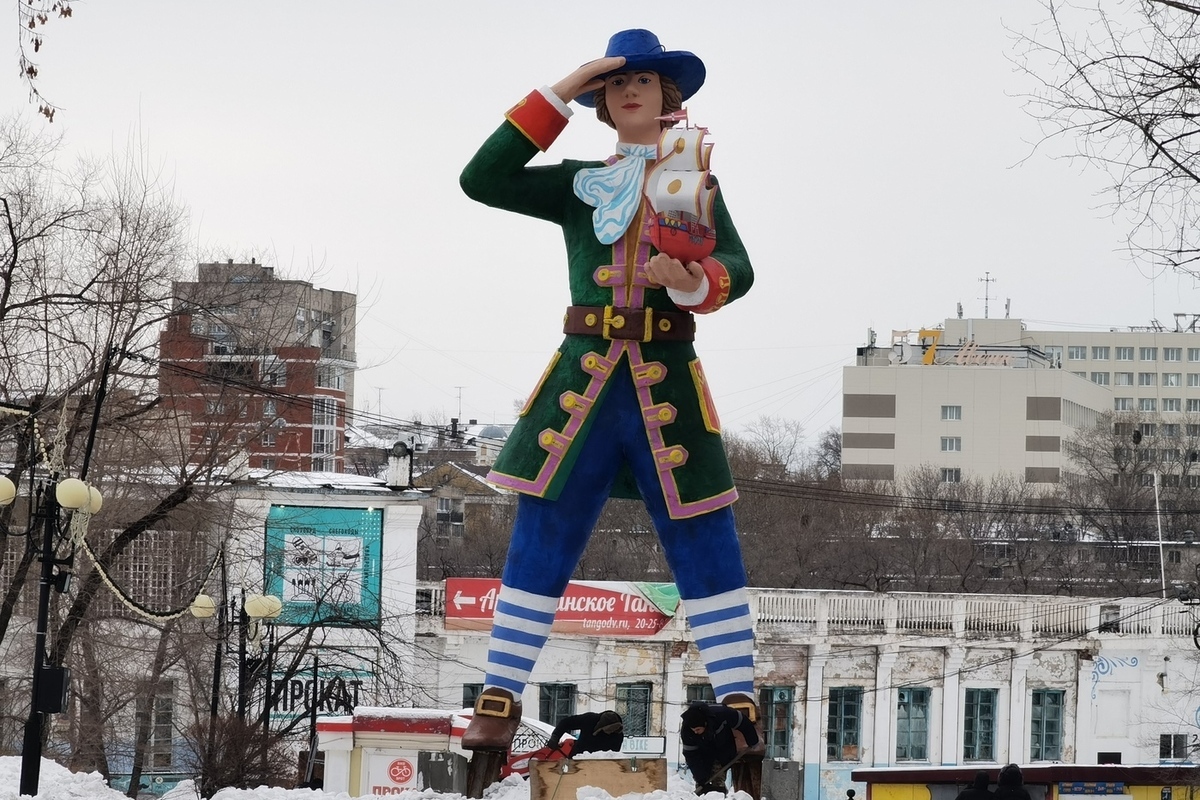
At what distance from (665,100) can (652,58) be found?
222mm

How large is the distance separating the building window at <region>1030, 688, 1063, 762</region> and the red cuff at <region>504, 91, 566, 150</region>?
2629 centimetres

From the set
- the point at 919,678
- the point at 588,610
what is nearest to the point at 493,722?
the point at 588,610

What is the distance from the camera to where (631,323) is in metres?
7.80

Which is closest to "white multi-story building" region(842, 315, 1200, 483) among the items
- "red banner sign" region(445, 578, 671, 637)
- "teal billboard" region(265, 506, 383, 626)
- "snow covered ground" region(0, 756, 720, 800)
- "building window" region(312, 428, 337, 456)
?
"building window" region(312, 428, 337, 456)

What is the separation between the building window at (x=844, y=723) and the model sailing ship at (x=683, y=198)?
2463cm

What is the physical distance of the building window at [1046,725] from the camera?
31.7 metres

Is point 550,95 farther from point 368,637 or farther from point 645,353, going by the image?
point 368,637

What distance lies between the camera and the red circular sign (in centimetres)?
1496

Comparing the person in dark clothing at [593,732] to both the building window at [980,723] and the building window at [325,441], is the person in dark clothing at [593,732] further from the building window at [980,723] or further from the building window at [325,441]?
the building window at [325,441]

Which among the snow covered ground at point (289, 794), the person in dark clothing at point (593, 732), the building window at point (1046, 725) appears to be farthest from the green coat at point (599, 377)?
the building window at point (1046, 725)

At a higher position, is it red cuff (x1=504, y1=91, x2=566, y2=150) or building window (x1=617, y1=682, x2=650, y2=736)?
red cuff (x1=504, y1=91, x2=566, y2=150)

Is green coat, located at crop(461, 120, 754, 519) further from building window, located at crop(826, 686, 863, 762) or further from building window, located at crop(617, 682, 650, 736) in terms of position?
building window, located at crop(826, 686, 863, 762)

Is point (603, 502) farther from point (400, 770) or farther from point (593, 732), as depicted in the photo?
point (400, 770)

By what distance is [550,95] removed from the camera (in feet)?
25.6
